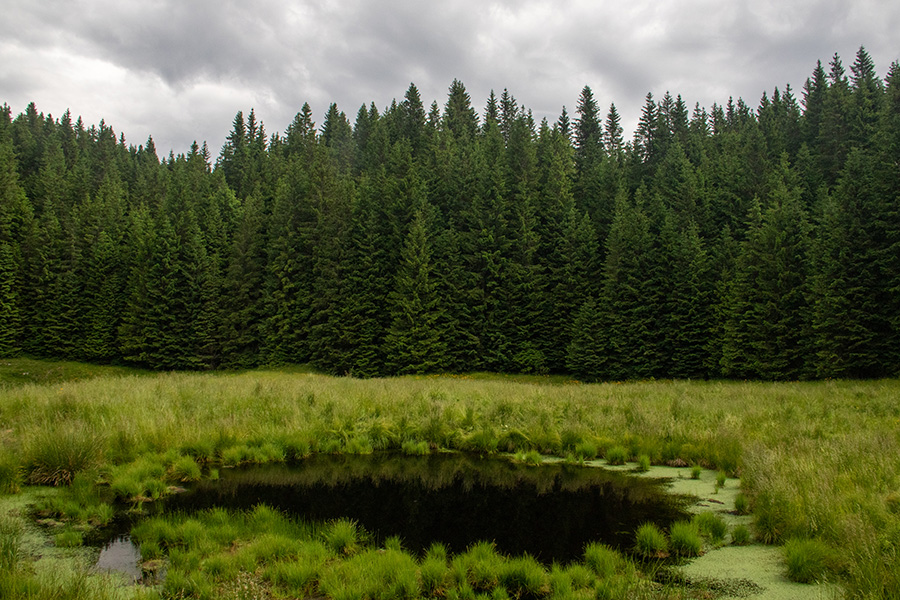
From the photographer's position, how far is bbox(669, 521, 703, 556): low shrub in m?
5.67

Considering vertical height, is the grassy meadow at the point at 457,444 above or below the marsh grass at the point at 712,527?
above

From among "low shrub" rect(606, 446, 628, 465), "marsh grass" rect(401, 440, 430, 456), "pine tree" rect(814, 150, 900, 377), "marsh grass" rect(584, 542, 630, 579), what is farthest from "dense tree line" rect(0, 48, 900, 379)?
"marsh grass" rect(584, 542, 630, 579)

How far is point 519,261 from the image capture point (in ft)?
158

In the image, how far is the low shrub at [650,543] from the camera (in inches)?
221

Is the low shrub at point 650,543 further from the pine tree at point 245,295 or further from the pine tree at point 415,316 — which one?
the pine tree at point 245,295

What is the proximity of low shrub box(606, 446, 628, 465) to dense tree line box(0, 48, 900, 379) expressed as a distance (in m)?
27.6

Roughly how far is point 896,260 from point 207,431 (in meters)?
→ 36.6

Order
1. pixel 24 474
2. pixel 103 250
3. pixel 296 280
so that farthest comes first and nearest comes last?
pixel 103 250 → pixel 296 280 → pixel 24 474

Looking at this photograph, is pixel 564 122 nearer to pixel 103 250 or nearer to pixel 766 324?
pixel 766 324

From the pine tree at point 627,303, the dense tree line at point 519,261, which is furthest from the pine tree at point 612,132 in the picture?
the pine tree at point 627,303

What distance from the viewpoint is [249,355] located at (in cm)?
5188

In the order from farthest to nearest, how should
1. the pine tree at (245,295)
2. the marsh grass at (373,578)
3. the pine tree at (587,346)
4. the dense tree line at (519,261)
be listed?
the pine tree at (245,295) < the pine tree at (587,346) < the dense tree line at (519,261) < the marsh grass at (373,578)

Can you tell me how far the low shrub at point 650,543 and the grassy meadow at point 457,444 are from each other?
216mm

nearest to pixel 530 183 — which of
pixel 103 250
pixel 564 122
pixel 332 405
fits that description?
pixel 564 122
